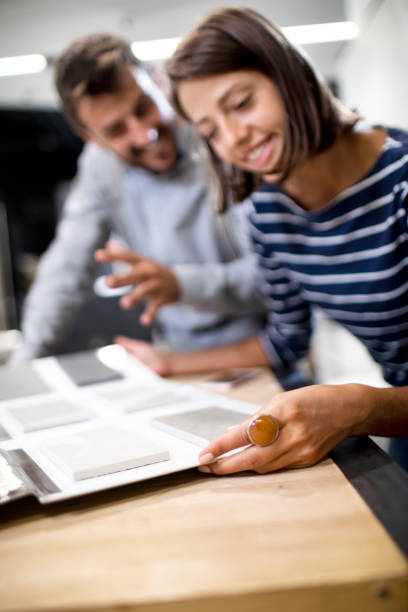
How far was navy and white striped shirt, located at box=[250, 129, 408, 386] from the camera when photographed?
A: 0.80 metres

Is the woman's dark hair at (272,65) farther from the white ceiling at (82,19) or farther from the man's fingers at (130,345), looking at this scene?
the white ceiling at (82,19)

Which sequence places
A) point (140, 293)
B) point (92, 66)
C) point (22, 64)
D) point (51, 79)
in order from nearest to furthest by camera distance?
point (140, 293) → point (92, 66) → point (22, 64) → point (51, 79)

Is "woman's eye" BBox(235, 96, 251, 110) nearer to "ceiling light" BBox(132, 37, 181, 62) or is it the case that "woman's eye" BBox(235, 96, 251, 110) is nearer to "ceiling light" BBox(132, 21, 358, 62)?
"ceiling light" BBox(132, 21, 358, 62)

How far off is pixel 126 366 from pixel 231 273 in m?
0.42

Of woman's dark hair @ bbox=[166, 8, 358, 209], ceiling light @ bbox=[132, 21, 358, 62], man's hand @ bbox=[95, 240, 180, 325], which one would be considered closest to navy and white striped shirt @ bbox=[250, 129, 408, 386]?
woman's dark hair @ bbox=[166, 8, 358, 209]

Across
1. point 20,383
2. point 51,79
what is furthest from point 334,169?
point 51,79

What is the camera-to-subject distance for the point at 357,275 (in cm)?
87

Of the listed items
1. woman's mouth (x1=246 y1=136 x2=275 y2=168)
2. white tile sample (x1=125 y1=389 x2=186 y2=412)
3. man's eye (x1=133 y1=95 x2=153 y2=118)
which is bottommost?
white tile sample (x1=125 y1=389 x2=186 y2=412)

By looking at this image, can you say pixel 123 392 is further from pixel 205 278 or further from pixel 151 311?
pixel 205 278

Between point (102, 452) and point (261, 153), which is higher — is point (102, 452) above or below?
below

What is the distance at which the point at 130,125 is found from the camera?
1311mm

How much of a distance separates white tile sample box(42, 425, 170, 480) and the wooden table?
0.03 meters

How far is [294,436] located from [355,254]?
0.42 m

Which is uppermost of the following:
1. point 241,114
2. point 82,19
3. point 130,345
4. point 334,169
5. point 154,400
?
point 82,19
